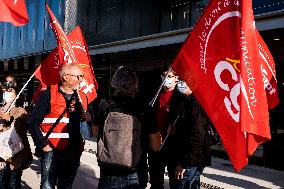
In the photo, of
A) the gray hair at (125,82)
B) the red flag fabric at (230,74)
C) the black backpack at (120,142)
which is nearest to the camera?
the red flag fabric at (230,74)

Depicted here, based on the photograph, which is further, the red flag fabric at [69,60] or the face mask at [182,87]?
the red flag fabric at [69,60]

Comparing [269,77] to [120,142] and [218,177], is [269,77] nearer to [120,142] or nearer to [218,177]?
[120,142]

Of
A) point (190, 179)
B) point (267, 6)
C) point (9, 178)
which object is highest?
point (267, 6)

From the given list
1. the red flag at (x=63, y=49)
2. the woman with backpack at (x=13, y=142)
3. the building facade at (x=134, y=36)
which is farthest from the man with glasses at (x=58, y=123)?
the building facade at (x=134, y=36)

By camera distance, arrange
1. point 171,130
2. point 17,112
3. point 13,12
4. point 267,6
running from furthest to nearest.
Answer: point 267,6 < point 13,12 < point 17,112 < point 171,130

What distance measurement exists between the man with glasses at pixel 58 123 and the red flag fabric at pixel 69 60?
3.80 ft

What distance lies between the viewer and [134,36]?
16.4m

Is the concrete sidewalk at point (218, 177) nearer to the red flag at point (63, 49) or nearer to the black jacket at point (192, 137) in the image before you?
the red flag at point (63, 49)

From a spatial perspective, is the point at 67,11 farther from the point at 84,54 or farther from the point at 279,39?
the point at 84,54

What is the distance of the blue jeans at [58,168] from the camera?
13.4 feet

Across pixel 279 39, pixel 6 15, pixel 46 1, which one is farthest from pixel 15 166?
pixel 46 1

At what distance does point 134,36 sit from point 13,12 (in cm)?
1144

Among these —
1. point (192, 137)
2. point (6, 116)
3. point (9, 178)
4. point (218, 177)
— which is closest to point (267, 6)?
point (218, 177)

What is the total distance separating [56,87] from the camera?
406cm
